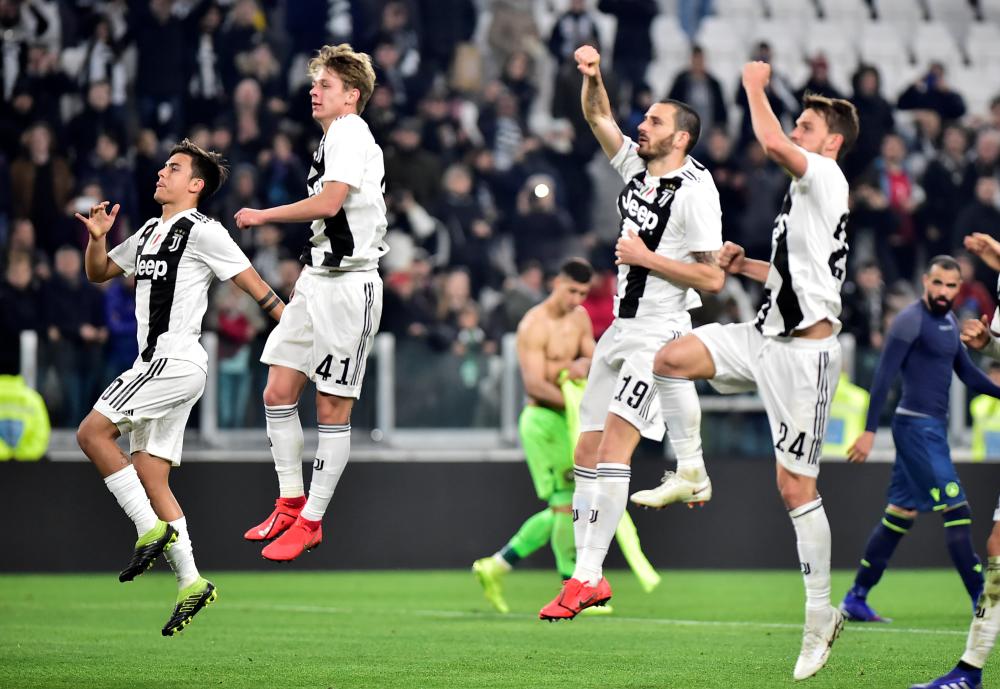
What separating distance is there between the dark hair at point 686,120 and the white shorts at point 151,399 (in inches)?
106

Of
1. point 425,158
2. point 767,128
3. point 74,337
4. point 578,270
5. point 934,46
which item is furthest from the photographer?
point 934,46

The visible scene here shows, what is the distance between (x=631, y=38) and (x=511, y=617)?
30.0 ft

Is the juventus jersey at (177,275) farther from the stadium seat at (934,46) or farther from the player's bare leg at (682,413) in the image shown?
the stadium seat at (934,46)

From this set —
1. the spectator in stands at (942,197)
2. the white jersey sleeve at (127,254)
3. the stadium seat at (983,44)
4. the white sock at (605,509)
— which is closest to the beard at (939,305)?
the white sock at (605,509)

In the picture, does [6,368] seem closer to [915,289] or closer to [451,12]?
[451,12]

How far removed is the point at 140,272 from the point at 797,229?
10.6 feet

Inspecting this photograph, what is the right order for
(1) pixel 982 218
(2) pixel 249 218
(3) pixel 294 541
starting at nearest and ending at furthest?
(2) pixel 249 218 < (3) pixel 294 541 < (1) pixel 982 218

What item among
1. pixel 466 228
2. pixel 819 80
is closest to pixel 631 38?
pixel 819 80

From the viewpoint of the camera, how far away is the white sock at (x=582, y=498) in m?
8.71

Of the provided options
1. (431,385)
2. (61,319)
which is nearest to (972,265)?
(431,385)

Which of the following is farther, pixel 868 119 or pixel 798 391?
pixel 868 119

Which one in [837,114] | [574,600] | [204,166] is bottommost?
[574,600]

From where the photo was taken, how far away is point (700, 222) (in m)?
8.30

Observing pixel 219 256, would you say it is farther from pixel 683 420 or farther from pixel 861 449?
pixel 861 449
